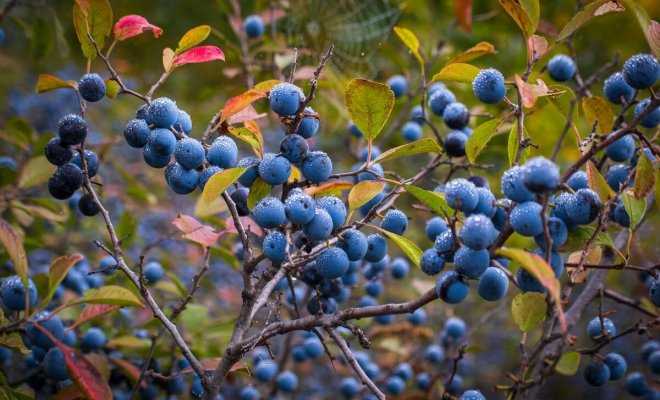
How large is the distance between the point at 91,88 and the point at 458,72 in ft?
2.36

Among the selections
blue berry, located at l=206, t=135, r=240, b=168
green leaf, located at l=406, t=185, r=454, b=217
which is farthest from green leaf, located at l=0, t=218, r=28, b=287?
green leaf, located at l=406, t=185, r=454, b=217

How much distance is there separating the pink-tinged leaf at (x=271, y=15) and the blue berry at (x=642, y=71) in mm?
1446

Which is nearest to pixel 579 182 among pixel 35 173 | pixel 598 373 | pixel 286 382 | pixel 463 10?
pixel 463 10

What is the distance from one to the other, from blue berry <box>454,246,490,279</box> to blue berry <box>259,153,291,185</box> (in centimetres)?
32

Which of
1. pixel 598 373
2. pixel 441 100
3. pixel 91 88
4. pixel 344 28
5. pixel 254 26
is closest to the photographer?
pixel 91 88

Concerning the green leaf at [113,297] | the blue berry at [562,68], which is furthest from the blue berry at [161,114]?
the blue berry at [562,68]

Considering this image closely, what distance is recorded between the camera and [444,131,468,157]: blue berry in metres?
1.43

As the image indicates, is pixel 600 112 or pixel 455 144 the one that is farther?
pixel 455 144

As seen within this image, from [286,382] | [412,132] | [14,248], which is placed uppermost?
[14,248]

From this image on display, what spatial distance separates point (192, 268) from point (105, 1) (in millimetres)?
1889

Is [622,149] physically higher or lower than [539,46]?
lower

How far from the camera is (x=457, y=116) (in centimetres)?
147

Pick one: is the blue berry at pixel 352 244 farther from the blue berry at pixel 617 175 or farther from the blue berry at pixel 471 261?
the blue berry at pixel 617 175

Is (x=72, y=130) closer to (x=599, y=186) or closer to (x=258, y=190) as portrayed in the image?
(x=258, y=190)
